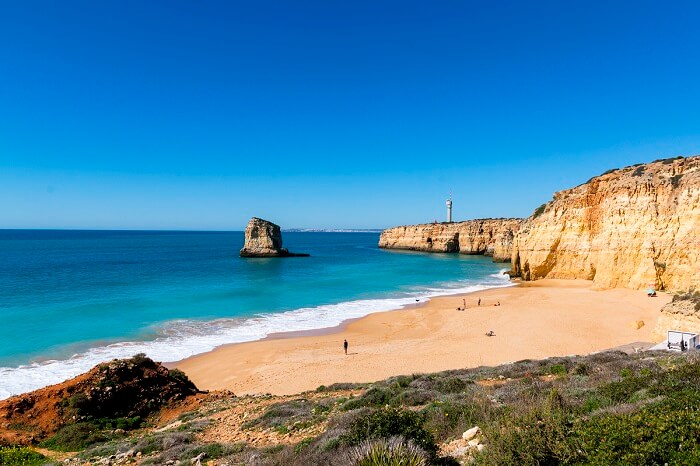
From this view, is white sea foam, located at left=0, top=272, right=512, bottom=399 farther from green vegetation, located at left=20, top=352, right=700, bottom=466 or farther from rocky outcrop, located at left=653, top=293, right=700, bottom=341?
rocky outcrop, located at left=653, top=293, right=700, bottom=341

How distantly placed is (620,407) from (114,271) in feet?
199

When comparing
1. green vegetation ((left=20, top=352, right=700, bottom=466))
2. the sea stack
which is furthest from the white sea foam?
the sea stack

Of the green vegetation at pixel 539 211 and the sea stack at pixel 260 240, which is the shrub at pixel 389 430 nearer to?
the green vegetation at pixel 539 211

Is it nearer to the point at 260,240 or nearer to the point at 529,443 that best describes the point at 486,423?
the point at 529,443

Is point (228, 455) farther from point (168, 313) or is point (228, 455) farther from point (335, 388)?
point (168, 313)

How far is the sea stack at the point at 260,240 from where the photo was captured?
7994cm

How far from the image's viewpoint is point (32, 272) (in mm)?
50438

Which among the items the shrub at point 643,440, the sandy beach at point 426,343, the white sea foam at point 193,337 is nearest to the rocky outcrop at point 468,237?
the sandy beach at point 426,343

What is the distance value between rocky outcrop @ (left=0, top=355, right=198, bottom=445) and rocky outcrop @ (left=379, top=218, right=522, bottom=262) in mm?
70998

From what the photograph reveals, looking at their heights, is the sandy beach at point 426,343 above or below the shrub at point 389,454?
below

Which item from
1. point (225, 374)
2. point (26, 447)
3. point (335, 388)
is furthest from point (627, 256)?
point (26, 447)

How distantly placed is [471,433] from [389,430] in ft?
5.17

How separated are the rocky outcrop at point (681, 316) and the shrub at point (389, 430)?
15.3m

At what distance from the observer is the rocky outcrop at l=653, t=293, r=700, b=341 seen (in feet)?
49.6
